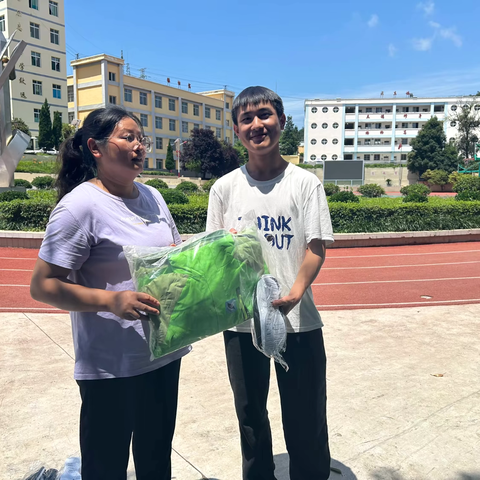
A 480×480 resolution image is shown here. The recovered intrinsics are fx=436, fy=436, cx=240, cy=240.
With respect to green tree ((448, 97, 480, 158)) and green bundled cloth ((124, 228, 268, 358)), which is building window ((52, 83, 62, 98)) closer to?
green tree ((448, 97, 480, 158))

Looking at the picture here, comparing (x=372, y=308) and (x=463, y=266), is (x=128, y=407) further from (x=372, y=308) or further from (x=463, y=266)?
(x=463, y=266)

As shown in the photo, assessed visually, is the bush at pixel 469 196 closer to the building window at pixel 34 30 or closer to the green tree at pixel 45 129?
the green tree at pixel 45 129

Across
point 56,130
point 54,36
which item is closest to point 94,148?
point 56,130

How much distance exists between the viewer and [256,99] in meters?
1.97

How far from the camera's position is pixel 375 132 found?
72.1m

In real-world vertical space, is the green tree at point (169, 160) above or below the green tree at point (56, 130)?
below

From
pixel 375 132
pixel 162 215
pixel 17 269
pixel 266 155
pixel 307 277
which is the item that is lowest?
pixel 17 269

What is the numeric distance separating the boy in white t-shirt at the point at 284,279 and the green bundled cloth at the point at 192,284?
0.38 metres

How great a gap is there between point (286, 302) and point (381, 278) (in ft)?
21.7

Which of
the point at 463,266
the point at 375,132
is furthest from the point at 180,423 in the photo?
the point at 375,132

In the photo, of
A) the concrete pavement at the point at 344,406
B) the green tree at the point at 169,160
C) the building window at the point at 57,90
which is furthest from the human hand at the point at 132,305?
the green tree at the point at 169,160

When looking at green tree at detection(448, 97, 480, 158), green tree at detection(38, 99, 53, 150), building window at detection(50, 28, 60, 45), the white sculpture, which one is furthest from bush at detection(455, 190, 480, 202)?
building window at detection(50, 28, 60, 45)

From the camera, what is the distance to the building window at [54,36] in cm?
4528

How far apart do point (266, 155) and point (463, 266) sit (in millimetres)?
8286
